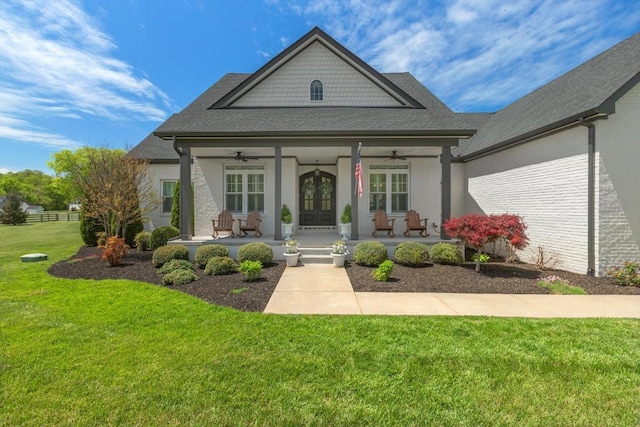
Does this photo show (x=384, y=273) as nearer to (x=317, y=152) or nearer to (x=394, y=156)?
(x=317, y=152)

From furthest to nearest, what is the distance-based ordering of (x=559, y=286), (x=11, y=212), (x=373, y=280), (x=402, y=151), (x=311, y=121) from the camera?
(x=11, y=212) → (x=402, y=151) → (x=311, y=121) → (x=373, y=280) → (x=559, y=286)

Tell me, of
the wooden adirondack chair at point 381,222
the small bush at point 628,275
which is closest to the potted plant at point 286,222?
the wooden adirondack chair at point 381,222

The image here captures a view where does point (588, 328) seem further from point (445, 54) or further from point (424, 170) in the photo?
point (445, 54)

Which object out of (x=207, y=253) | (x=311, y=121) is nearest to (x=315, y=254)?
(x=207, y=253)

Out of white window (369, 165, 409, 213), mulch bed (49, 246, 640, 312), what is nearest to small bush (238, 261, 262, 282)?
mulch bed (49, 246, 640, 312)

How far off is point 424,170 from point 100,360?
36.1 ft

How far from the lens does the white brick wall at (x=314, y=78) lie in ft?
33.7

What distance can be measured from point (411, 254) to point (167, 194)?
11.1 m

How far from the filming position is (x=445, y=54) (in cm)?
1252

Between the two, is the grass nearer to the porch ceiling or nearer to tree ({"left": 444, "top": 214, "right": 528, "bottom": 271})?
tree ({"left": 444, "top": 214, "right": 528, "bottom": 271})

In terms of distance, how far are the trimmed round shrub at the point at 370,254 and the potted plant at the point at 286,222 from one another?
2.84 meters

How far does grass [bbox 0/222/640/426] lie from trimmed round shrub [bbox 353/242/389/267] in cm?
336

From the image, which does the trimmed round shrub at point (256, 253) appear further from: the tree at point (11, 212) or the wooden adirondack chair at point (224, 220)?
the tree at point (11, 212)

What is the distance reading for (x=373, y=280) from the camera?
6410mm
